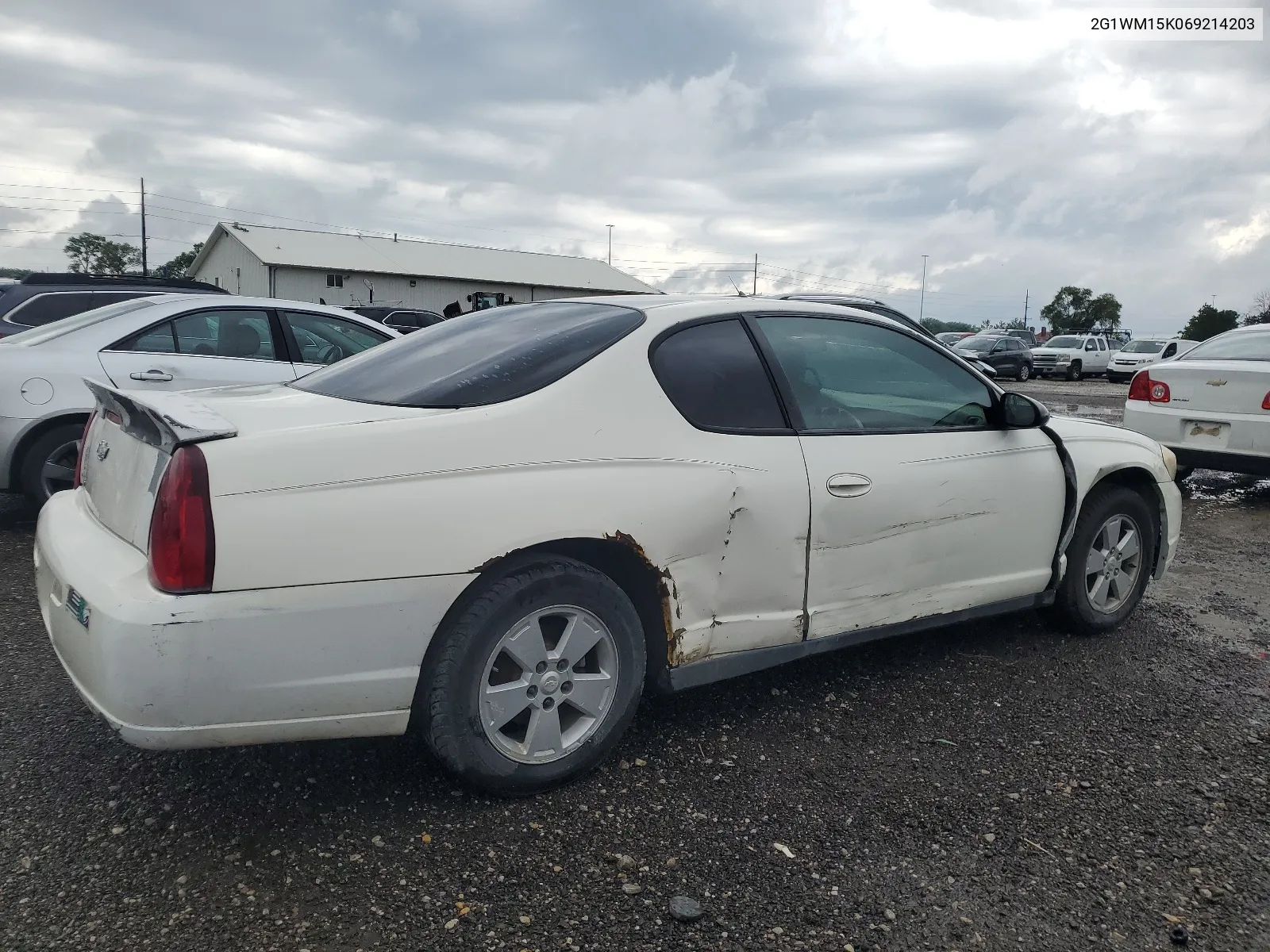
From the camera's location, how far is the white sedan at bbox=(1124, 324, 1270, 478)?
7.61 metres

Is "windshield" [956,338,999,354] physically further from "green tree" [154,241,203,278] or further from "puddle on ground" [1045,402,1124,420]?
"green tree" [154,241,203,278]

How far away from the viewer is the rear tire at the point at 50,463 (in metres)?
5.86

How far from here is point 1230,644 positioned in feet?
14.8

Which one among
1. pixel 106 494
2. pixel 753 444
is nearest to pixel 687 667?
pixel 753 444

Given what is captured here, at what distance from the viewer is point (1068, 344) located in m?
33.4

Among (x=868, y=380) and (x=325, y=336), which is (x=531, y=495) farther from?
(x=325, y=336)

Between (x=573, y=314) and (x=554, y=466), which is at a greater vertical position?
(x=573, y=314)

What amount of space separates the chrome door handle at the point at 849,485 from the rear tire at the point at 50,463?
15.6 ft

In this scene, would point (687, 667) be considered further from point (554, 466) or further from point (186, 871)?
point (186, 871)

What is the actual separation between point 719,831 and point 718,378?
144 cm

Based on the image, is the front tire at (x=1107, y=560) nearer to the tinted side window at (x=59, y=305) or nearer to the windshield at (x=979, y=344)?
the tinted side window at (x=59, y=305)

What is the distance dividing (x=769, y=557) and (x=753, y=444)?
0.38m

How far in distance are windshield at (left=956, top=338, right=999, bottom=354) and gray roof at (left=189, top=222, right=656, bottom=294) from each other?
20625 mm

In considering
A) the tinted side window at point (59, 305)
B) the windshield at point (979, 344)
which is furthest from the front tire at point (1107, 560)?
the windshield at point (979, 344)
